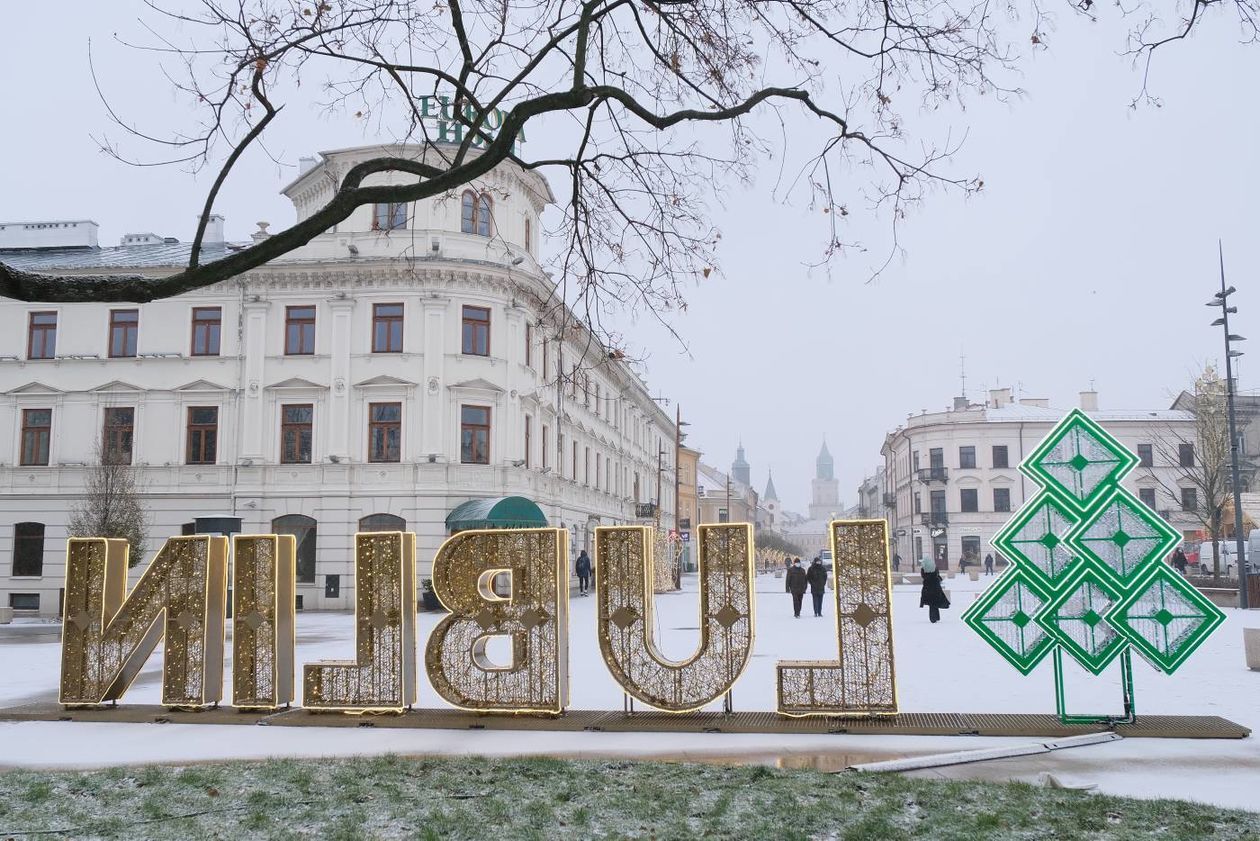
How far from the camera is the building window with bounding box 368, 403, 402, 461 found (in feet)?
105

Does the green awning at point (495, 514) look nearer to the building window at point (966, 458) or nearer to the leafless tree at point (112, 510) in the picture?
the leafless tree at point (112, 510)

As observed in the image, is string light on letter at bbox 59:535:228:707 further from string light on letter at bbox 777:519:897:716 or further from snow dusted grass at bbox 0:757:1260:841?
string light on letter at bbox 777:519:897:716

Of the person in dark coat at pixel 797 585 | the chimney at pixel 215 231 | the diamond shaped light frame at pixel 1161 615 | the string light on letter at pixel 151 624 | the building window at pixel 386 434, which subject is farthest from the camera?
the chimney at pixel 215 231

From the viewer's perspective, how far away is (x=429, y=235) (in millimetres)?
32188

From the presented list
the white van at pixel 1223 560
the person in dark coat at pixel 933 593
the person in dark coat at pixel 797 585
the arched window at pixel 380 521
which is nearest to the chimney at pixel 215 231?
the arched window at pixel 380 521

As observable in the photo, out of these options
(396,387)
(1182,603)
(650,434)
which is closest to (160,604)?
(1182,603)

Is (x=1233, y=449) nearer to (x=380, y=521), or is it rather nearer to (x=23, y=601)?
(x=380, y=521)

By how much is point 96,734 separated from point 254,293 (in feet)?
81.4

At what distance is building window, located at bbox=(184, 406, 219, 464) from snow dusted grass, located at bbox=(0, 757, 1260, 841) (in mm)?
26007

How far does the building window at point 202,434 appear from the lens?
108 feet

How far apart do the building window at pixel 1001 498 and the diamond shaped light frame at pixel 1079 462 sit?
71.0 meters

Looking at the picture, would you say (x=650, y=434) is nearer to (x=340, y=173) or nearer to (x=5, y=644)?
(x=340, y=173)

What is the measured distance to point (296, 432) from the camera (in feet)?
107

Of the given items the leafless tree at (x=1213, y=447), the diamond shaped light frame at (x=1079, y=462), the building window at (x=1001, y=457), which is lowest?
the diamond shaped light frame at (x=1079, y=462)
